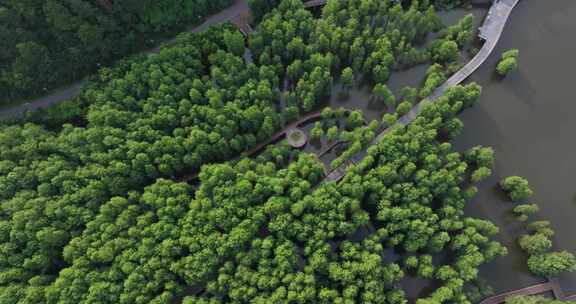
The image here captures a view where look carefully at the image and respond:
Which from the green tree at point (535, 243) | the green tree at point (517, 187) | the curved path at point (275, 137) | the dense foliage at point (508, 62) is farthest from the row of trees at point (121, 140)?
the green tree at point (535, 243)

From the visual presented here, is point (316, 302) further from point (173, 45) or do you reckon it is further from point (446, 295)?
point (173, 45)

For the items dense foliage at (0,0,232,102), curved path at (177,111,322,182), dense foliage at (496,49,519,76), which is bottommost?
curved path at (177,111,322,182)

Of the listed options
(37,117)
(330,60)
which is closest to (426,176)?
(330,60)

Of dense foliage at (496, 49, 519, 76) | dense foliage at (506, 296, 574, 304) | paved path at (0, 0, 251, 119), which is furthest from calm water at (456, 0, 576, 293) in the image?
paved path at (0, 0, 251, 119)

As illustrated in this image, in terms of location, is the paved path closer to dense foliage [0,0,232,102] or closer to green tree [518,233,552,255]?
dense foliage [0,0,232,102]

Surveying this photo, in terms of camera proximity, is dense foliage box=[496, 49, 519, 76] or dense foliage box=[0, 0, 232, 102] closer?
dense foliage box=[0, 0, 232, 102]

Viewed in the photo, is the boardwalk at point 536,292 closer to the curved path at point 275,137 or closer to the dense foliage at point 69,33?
the curved path at point 275,137

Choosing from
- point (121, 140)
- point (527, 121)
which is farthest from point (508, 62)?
point (121, 140)
